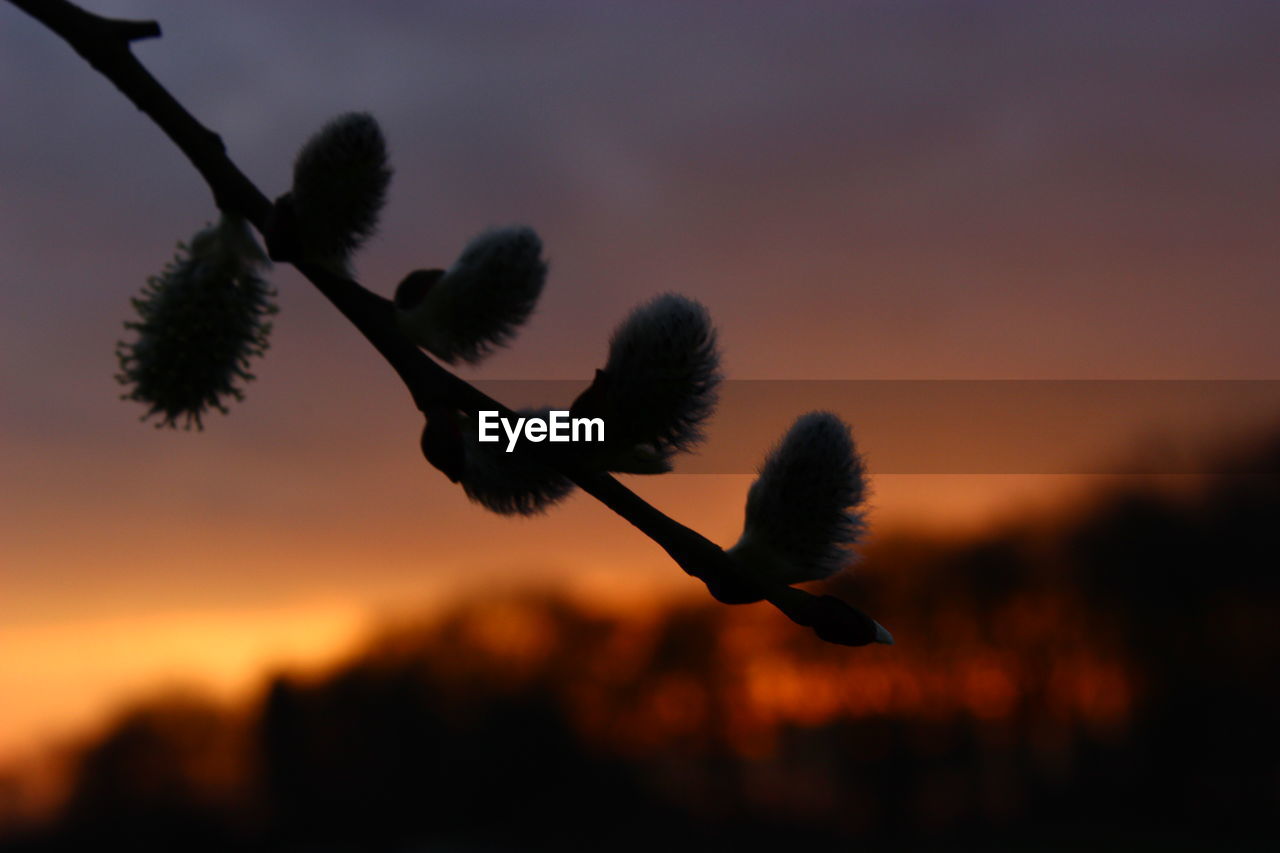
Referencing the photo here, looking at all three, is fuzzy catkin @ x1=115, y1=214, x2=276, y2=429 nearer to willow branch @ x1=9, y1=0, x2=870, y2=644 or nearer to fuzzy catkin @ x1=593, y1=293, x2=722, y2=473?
willow branch @ x1=9, y1=0, x2=870, y2=644

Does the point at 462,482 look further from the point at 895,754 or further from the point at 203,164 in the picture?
the point at 895,754

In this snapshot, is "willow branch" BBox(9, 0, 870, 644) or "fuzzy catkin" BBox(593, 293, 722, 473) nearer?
"willow branch" BBox(9, 0, 870, 644)

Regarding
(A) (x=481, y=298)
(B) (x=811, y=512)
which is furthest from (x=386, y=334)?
(B) (x=811, y=512)

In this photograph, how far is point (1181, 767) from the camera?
4178 centimetres

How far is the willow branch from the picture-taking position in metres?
1.62

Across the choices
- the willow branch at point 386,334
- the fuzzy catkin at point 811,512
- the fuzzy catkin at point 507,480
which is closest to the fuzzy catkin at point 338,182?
the willow branch at point 386,334

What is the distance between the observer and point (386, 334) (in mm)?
1706

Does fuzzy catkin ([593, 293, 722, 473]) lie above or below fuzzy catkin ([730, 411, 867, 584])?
above

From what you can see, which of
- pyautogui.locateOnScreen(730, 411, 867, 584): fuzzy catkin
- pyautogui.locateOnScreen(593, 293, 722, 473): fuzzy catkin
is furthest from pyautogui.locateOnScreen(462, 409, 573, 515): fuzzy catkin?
pyautogui.locateOnScreen(730, 411, 867, 584): fuzzy catkin

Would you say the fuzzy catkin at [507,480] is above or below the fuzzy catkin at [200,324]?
below

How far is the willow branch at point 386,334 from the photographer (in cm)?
162

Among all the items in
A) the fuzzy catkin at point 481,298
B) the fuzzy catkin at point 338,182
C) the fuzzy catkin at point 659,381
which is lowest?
the fuzzy catkin at point 659,381

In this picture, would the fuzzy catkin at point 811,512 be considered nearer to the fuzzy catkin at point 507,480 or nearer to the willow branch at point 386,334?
the willow branch at point 386,334

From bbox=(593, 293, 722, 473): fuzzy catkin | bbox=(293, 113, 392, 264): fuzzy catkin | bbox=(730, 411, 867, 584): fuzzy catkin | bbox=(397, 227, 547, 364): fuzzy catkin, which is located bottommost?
bbox=(730, 411, 867, 584): fuzzy catkin
